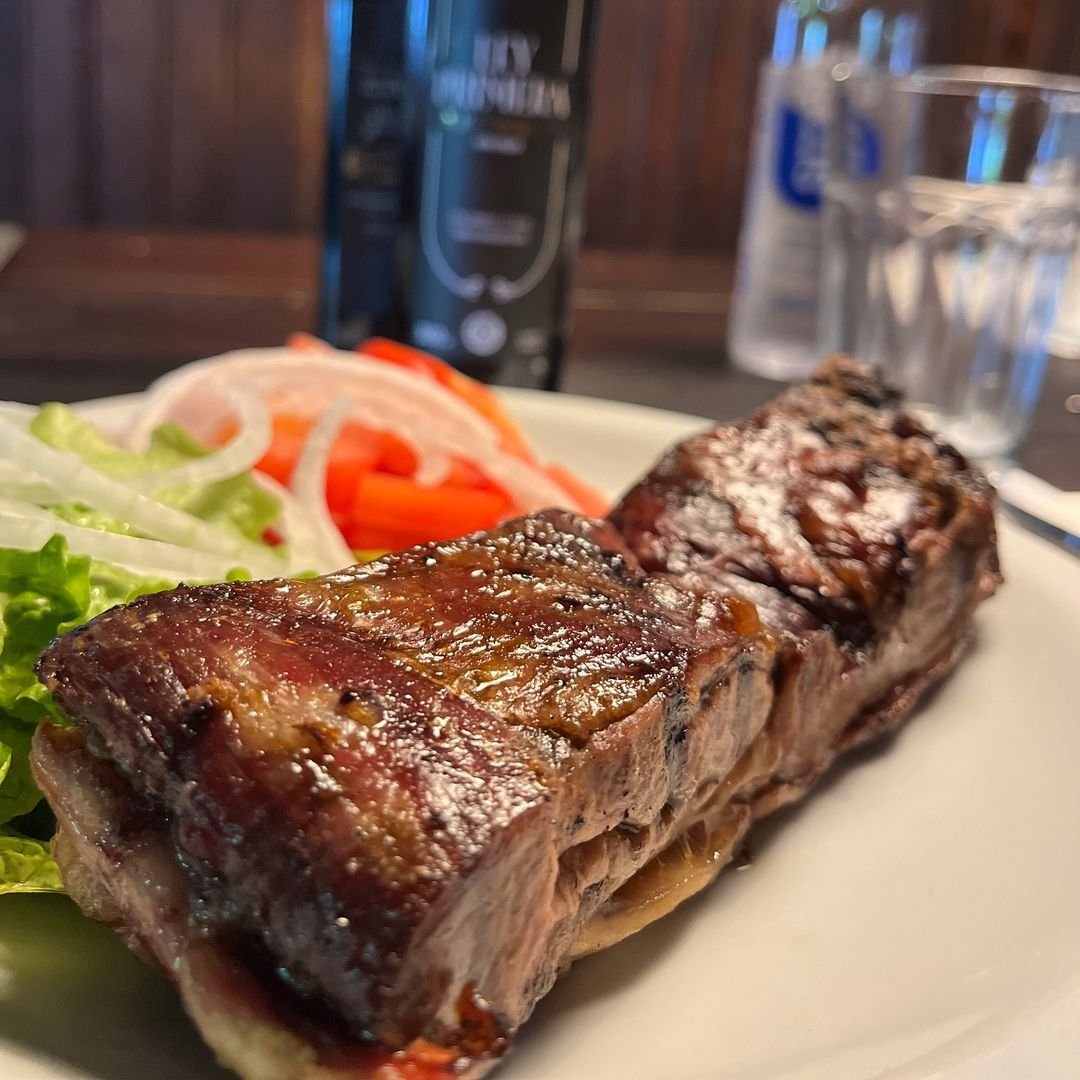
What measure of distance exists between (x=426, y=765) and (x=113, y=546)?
69 centimetres

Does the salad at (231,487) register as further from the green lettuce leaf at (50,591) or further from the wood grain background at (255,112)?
the wood grain background at (255,112)

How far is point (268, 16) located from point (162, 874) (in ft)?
17.4

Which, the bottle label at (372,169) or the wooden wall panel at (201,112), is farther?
the wooden wall panel at (201,112)

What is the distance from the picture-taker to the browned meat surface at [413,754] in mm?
698

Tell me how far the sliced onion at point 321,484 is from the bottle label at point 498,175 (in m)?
0.63

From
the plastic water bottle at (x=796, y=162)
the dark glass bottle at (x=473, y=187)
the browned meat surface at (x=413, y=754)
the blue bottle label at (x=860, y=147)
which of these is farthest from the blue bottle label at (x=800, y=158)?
the browned meat surface at (x=413, y=754)

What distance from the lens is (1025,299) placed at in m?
2.39

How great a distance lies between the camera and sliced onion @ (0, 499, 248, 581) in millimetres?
1222

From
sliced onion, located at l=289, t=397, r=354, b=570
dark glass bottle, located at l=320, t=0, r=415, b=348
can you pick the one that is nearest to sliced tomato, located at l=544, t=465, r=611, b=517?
sliced onion, located at l=289, t=397, r=354, b=570

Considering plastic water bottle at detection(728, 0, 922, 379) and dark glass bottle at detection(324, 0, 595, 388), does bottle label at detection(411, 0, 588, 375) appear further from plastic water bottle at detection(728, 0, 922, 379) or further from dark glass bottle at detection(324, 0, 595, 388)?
plastic water bottle at detection(728, 0, 922, 379)

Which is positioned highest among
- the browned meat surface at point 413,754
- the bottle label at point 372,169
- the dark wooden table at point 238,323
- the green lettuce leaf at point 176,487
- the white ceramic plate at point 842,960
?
the bottle label at point 372,169

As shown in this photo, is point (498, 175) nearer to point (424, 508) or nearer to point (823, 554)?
point (424, 508)

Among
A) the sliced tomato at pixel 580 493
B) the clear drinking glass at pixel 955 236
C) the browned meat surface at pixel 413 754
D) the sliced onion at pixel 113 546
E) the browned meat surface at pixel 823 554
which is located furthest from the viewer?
the clear drinking glass at pixel 955 236

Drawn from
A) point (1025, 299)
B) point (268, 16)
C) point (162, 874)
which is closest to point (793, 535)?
point (162, 874)
